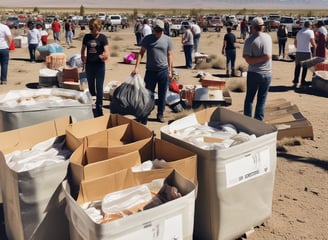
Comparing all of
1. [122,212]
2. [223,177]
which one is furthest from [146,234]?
[223,177]

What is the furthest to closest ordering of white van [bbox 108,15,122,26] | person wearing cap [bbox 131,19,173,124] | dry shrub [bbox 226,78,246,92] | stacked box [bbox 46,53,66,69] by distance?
white van [bbox 108,15,122,26]
stacked box [bbox 46,53,66,69]
dry shrub [bbox 226,78,246,92]
person wearing cap [bbox 131,19,173,124]

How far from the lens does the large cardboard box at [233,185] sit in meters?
3.04

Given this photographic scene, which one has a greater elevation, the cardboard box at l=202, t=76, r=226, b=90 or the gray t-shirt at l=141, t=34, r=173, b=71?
the gray t-shirt at l=141, t=34, r=173, b=71

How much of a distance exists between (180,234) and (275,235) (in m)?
1.41

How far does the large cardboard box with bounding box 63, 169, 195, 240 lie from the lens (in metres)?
2.26

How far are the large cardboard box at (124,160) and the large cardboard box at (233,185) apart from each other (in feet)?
0.38

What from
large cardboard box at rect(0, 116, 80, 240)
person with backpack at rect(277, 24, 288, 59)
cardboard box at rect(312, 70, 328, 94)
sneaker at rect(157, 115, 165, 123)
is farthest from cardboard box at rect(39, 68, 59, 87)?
person with backpack at rect(277, 24, 288, 59)

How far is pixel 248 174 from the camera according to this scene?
3.20m

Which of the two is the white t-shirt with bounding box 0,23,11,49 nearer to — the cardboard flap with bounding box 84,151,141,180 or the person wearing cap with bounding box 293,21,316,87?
the person wearing cap with bounding box 293,21,316,87

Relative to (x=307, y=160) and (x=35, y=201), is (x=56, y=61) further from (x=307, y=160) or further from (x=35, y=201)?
(x=35, y=201)

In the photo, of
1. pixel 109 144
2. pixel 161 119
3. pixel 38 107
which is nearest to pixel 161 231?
pixel 109 144

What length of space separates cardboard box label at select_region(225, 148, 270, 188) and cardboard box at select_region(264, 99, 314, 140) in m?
2.86

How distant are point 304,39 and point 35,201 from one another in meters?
8.22

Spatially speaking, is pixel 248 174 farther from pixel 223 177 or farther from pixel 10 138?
pixel 10 138
